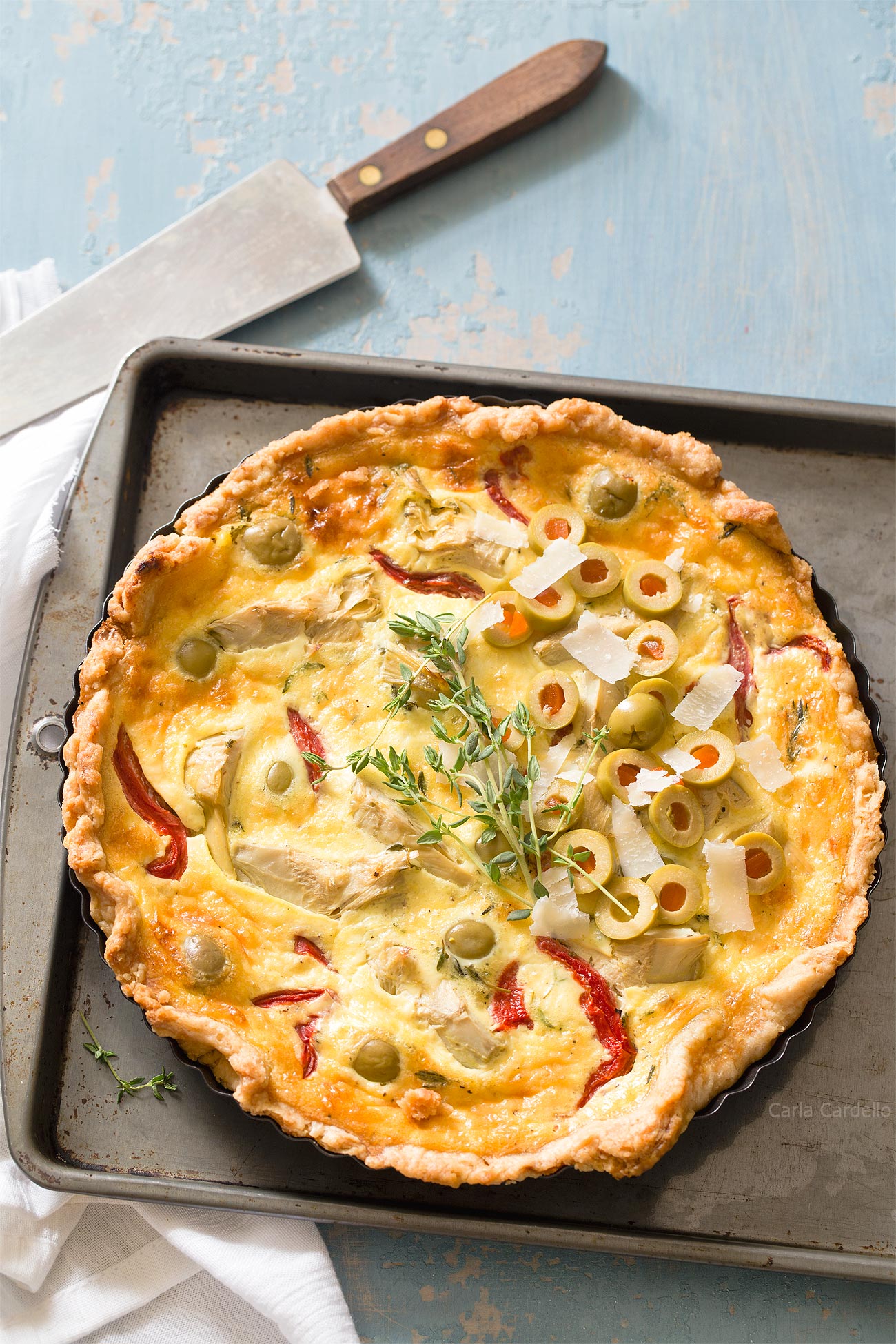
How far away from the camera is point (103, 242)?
15.8 ft

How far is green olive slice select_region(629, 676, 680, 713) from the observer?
11.7ft

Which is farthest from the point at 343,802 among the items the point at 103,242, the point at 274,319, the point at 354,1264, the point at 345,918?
the point at 103,242

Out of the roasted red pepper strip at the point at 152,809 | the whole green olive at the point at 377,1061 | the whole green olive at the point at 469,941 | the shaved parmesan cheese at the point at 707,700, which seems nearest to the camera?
the whole green olive at the point at 377,1061

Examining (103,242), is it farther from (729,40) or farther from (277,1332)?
(277,1332)

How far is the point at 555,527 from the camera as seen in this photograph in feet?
12.3

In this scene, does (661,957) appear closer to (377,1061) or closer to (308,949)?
(377,1061)

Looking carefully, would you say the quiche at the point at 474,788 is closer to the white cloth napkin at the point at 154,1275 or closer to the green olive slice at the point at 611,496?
the green olive slice at the point at 611,496

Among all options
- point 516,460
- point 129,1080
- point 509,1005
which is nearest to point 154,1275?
point 129,1080

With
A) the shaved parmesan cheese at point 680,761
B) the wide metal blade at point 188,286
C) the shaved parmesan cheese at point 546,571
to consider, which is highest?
the wide metal blade at point 188,286

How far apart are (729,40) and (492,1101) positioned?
456cm

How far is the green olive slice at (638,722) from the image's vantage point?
350 cm

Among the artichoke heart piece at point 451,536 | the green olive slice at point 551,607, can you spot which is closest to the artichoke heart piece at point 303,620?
the artichoke heart piece at point 451,536

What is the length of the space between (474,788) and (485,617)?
1.86 feet

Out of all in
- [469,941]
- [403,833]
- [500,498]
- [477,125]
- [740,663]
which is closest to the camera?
[469,941]
